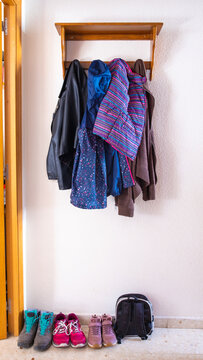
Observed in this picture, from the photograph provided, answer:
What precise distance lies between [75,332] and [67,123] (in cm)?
135

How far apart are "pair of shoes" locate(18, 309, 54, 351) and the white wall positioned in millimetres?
110

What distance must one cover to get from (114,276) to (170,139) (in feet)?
3.46

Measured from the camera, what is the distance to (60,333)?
176 cm

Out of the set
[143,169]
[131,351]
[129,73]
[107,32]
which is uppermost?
[107,32]

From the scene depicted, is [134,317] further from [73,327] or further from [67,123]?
[67,123]

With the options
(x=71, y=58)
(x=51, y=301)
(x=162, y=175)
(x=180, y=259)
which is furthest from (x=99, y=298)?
(x=71, y=58)

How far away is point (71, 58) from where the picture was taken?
184 centimetres

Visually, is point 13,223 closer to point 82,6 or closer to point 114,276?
point 114,276

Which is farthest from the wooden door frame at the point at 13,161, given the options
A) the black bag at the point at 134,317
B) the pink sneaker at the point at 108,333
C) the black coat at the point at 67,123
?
the black bag at the point at 134,317

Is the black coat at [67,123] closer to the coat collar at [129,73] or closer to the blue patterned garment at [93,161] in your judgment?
the blue patterned garment at [93,161]

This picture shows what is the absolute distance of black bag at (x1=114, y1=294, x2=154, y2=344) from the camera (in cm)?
179

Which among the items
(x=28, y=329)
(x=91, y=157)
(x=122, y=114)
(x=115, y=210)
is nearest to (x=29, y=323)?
(x=28, y=329)

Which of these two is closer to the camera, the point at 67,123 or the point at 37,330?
the point at 67,123

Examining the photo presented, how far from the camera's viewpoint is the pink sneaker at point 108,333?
1725 millimetres
